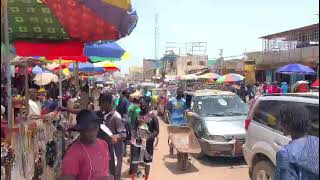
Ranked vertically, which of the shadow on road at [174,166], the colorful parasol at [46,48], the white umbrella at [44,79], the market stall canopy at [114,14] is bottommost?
the shadow on road at [174,166]

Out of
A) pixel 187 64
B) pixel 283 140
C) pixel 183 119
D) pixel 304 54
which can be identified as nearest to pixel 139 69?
pixel 187 64

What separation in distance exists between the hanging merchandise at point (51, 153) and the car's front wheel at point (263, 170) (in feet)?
10.5

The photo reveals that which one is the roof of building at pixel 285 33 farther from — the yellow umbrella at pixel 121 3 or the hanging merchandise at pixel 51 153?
Answer: the yellow umbrella at pixel 121 3

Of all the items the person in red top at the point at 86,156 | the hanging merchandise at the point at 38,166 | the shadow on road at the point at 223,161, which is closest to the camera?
the person in red top at the point at 86,156

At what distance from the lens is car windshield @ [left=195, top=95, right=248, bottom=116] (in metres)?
12.4

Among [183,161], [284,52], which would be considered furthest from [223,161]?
[284,52]

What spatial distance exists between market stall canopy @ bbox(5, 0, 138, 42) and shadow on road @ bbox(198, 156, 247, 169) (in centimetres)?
629

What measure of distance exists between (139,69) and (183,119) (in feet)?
299

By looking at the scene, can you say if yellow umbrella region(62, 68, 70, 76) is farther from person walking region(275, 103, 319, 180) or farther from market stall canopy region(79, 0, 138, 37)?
person walking region(275, 103, 319, 180)

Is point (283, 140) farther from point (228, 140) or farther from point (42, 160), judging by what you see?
point (228, 140)

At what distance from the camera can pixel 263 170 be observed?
7152mm

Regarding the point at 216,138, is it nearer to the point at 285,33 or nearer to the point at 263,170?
the point at 263,170

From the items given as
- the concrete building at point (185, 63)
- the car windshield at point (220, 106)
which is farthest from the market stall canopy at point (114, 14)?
the concrete building at point (185, 63)

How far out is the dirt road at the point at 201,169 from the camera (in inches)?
391
